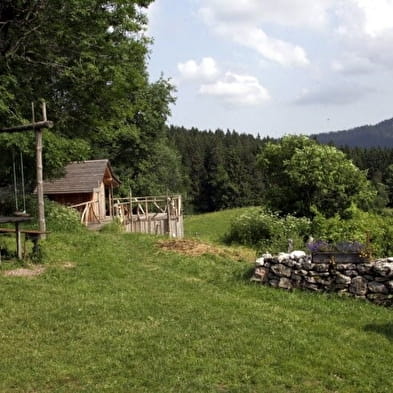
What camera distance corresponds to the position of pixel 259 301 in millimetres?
10570

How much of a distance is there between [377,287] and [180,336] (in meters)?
5.02

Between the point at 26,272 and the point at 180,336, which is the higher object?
the point at 26,272

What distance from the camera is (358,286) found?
36.1ft

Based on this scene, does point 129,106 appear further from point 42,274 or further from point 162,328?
point 162,328

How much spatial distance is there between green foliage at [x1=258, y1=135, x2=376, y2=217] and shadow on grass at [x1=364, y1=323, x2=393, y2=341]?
16817mm

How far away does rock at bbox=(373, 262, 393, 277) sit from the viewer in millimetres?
10648

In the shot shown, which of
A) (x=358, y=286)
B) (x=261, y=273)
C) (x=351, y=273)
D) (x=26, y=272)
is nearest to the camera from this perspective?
(x=358, y=286)

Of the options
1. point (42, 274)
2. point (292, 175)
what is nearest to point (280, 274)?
point (42, 274)

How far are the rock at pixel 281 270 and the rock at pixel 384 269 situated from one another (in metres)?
1.90

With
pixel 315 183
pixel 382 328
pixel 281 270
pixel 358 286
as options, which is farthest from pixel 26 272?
pixel 315 183

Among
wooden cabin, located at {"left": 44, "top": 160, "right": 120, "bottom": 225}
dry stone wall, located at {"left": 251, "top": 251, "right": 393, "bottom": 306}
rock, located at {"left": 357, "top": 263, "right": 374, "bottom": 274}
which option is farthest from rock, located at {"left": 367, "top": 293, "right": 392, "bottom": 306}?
wooden cabin, located at {"left": 44, "top": 160, "right": 120, "bottom": 225}

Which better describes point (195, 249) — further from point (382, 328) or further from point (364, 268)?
point (382, 328)

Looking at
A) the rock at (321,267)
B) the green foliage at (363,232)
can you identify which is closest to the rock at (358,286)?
the rock at (321,267)

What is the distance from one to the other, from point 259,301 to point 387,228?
31.2 ft
